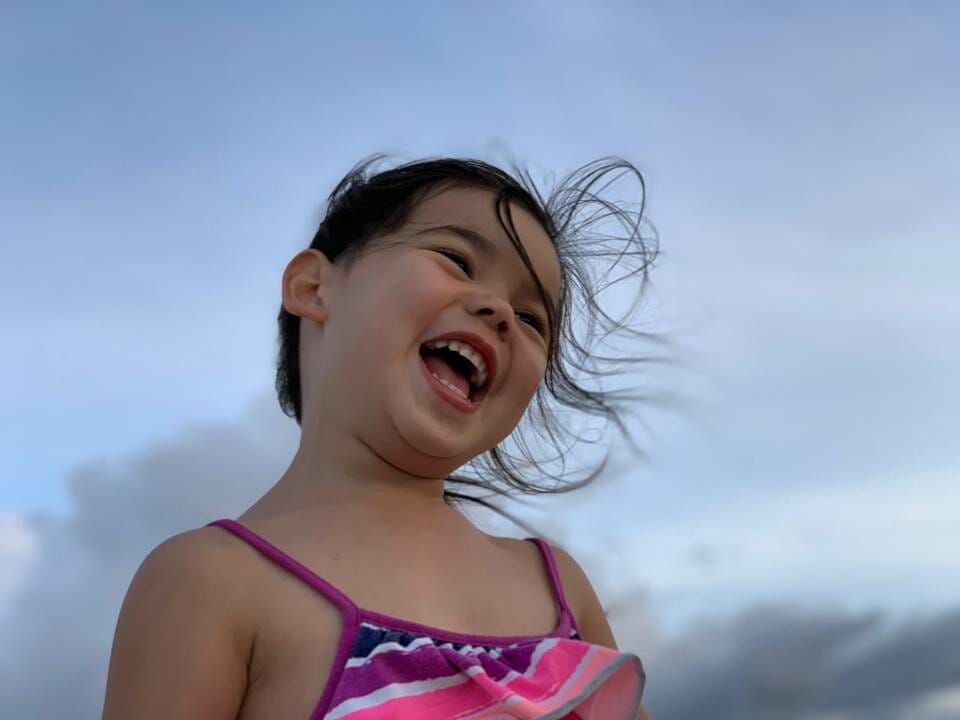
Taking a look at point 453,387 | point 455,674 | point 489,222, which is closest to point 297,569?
point 455,674

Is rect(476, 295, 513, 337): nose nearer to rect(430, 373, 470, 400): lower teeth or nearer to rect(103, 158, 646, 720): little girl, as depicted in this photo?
rect(103, 158, 646, 720): little girl

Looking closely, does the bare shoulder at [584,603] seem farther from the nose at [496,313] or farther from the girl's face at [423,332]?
the nose at [496,313]

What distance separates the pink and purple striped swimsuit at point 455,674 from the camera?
6.79ft

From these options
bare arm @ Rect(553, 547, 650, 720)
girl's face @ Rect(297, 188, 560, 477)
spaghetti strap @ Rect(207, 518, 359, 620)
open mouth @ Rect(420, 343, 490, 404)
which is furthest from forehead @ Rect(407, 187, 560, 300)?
spaghetti strap @ Rect(207, 518, 359, 620)

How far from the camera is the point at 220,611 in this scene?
2.13 metres

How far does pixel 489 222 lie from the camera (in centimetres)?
267

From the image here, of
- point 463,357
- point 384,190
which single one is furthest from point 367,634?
point 384,190

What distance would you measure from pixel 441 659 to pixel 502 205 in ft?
3.51

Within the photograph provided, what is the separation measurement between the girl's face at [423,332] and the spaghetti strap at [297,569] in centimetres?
31

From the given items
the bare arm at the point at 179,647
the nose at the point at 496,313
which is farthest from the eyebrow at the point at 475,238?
the bare arm at the point at 179,647

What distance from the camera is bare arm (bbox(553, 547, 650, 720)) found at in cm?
271

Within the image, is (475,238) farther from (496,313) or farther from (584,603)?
(584,603)

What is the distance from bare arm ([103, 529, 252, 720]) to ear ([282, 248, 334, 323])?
2.15 feet

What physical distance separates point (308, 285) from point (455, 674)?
99cm
